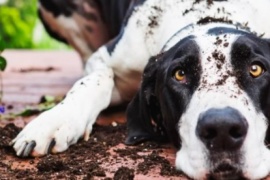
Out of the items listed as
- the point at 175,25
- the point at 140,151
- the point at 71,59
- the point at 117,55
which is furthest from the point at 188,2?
the point at 71,59

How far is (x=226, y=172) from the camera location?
2.51m

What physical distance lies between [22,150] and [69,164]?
0.85ft

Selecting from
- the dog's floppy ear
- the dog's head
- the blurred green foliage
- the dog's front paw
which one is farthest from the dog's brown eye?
the blurred green foliage

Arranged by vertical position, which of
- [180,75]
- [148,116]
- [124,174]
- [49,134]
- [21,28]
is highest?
[21,28]

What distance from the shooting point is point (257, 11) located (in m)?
3.61

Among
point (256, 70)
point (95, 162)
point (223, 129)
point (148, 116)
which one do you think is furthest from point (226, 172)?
point (148, 116)

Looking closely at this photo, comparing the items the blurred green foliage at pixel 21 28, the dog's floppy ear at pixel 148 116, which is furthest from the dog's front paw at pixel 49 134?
the blurred green foliage at pixel 21 28

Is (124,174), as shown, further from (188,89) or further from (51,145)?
(51,145)

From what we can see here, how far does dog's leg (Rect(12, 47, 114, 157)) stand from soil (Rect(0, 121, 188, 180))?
0.04 meters

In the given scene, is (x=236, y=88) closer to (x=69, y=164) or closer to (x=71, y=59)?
(x=69, y=164)

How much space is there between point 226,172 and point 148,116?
31.0 inches

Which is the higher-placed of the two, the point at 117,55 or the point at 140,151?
the point at 117,55

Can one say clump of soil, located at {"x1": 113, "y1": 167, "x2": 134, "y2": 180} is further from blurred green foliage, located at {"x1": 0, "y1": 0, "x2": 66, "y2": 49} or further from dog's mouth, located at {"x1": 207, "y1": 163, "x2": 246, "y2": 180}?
blurred green foliage, located at {"x1": 0, "y1": 0, "x2": 66, "y2": 49}

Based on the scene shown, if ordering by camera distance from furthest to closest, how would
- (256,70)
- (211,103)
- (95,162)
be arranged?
(95,162) < (256,70) < (211,103)
